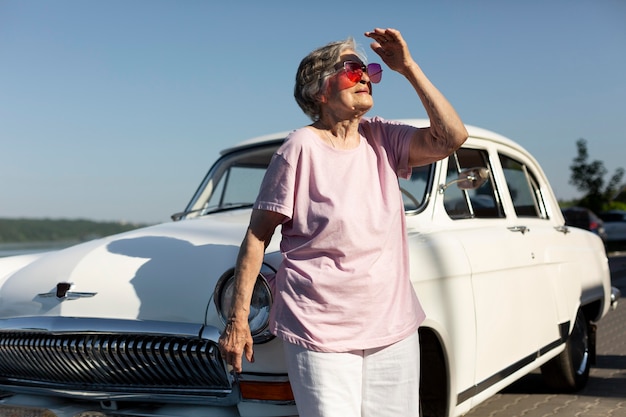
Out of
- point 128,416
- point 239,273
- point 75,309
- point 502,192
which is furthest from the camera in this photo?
point 502,192

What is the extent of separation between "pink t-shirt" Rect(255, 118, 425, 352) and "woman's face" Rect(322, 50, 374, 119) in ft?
0.45

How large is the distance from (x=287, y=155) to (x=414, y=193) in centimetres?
166

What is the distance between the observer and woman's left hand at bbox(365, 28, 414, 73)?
2.46 m

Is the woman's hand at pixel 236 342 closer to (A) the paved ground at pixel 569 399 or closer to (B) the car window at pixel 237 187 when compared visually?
(B) the car window at pixel 237 187

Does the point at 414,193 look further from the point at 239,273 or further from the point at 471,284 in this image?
the point at 239,273

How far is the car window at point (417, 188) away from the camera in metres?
3.89

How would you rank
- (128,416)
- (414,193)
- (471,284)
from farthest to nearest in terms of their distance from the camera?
1. (414,193)
2. (471,284)
3. (128,416)

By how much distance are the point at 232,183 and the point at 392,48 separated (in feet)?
7.52

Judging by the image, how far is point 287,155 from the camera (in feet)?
7.85

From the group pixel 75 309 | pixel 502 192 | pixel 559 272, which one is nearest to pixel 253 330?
pixel 75 309

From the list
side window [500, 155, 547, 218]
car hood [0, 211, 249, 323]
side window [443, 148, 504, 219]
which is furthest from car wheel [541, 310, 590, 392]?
car hood [0, 211, 249, 323]

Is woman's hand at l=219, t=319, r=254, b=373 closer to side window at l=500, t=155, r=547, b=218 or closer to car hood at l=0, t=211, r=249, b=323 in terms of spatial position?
car hood at l=0, t=211, r=249, b=323

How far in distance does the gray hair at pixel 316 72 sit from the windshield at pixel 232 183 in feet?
5.96

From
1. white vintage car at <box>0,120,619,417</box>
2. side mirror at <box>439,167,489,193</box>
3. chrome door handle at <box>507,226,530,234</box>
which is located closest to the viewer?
white vintage car at <box>0,120,619,417</box>
